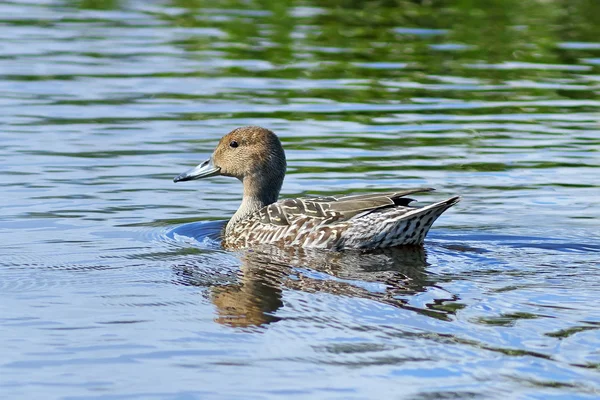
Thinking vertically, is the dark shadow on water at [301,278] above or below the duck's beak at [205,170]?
below

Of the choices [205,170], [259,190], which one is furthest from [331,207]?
[205,170]

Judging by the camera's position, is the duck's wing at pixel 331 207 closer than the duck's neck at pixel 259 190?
Yes

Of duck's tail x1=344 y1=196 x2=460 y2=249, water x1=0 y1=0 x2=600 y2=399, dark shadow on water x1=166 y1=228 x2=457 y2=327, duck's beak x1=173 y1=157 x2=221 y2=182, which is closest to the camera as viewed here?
water x1=0 y1=0 x2=600 y2=399

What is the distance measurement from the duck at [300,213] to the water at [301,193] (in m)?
0.23

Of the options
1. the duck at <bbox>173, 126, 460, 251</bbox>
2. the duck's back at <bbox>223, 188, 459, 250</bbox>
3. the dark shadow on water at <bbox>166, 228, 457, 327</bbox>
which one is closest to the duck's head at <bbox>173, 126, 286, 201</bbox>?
the duck at <bbox>173, 126, 460, 251</bbox>

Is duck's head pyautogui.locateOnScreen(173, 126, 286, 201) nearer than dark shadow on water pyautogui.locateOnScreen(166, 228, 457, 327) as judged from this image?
No

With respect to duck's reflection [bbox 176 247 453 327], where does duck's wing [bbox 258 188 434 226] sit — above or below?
above

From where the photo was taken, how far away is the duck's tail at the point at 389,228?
955 centimetres

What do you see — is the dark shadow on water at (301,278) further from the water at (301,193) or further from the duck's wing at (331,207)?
the duck's wing at (331,207)

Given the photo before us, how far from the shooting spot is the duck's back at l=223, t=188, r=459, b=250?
31.5 feet

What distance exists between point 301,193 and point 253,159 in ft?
2.99

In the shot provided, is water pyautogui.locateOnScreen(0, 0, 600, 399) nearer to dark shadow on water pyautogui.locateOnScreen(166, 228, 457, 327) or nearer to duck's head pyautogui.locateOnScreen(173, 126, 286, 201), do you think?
dark shadow on water pyautogui.locateOnScreen(166, 228, 457, 327)

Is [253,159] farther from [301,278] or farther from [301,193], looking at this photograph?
[301,278]

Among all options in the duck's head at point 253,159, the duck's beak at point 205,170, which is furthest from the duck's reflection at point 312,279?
the duck's beak at point 205,170
